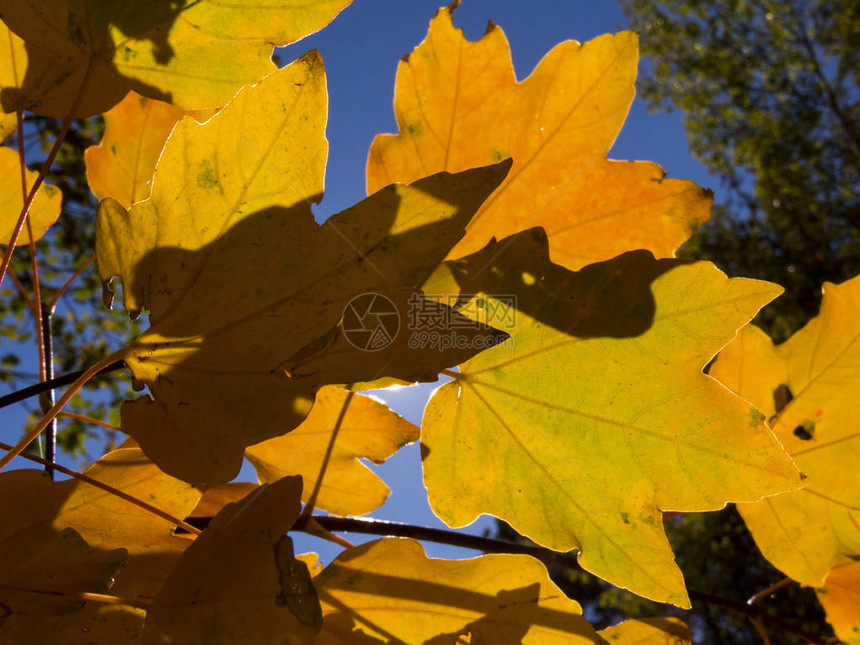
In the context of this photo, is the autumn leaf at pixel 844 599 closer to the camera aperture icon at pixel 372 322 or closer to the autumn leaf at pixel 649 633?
the autumn leaf at pixel 649 633

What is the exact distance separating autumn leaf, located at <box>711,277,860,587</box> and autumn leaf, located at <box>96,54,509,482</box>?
0.43m

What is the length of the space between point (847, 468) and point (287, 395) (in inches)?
22.5

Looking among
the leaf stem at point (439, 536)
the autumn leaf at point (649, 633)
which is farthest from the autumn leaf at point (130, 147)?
the autumn leaf at point (649, 633)

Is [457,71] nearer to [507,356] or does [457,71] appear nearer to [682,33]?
[507,356]

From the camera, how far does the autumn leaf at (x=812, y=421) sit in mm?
611

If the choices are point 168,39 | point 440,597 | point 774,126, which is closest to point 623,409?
point 440,597

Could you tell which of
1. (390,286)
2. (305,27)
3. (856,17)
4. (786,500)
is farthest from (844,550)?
(856,17)

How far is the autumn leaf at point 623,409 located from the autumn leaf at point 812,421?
220mm

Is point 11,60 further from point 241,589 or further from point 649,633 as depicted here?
point 649,633

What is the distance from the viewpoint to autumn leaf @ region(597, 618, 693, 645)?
550mm

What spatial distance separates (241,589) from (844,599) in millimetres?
651

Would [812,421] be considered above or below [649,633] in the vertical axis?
above

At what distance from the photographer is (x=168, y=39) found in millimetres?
500

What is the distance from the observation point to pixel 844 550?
0.60 meters
